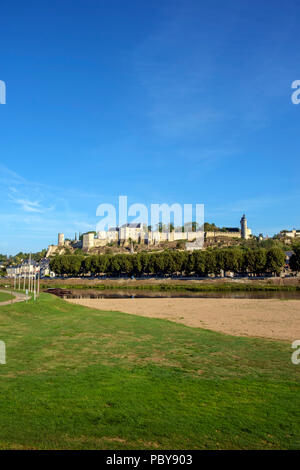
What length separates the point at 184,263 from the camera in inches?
4215

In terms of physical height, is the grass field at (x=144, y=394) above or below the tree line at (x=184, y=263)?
below

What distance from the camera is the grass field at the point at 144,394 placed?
22.5 ft

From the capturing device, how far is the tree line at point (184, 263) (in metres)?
96.7

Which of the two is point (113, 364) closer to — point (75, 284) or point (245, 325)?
point (245, 325)

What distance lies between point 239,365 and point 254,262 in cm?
8716

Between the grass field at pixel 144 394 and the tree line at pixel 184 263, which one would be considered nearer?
the grass field at pixel 144 394

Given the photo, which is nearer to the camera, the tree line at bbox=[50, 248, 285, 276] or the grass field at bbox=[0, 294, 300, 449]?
the grass field at bbox=[0, 294, 300, 449]

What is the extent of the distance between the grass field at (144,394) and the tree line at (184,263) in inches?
3260

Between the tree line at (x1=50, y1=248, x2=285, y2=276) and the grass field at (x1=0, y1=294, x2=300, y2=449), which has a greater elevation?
the tree line at (x1=50, y1=248, x2=285, y2=276)

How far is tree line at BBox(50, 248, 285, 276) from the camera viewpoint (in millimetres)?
96688

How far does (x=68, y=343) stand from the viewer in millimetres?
15641

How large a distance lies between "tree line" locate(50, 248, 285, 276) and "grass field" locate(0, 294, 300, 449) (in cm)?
8281
